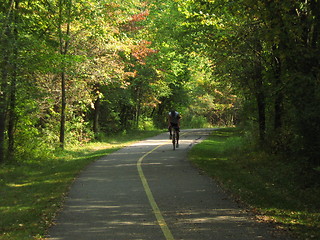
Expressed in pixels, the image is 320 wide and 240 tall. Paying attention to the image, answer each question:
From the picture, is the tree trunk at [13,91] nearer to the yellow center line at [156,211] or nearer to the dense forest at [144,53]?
the dense forest at [144,53]

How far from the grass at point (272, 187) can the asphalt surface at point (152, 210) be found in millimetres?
444

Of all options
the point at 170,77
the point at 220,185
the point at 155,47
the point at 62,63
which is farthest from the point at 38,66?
the point at 170,77

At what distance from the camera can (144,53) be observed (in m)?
29.0

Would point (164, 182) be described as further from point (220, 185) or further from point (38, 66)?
point (38, 66)

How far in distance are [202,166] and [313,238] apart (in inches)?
314

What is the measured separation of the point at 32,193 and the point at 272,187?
6.67 metres

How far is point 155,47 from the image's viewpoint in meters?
32.9

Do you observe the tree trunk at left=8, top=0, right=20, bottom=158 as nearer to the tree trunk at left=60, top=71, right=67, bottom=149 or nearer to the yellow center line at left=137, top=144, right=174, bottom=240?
the tree trunk at left=60, top=71, right=67, bottom=149

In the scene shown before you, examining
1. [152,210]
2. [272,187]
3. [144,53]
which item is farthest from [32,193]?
[144,53]

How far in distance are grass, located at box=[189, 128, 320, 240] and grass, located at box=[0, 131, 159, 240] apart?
4.25 m

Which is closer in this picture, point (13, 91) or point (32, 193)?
point (32, 193)

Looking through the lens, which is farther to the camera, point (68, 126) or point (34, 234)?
point (68, 126)

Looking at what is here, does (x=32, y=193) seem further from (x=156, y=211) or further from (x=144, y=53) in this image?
(x=144, y=53)

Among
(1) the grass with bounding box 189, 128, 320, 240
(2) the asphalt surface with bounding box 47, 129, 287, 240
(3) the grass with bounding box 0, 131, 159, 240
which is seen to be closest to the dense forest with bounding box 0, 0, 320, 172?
(1) the grass with bounding box 189, 128, 320, 240
